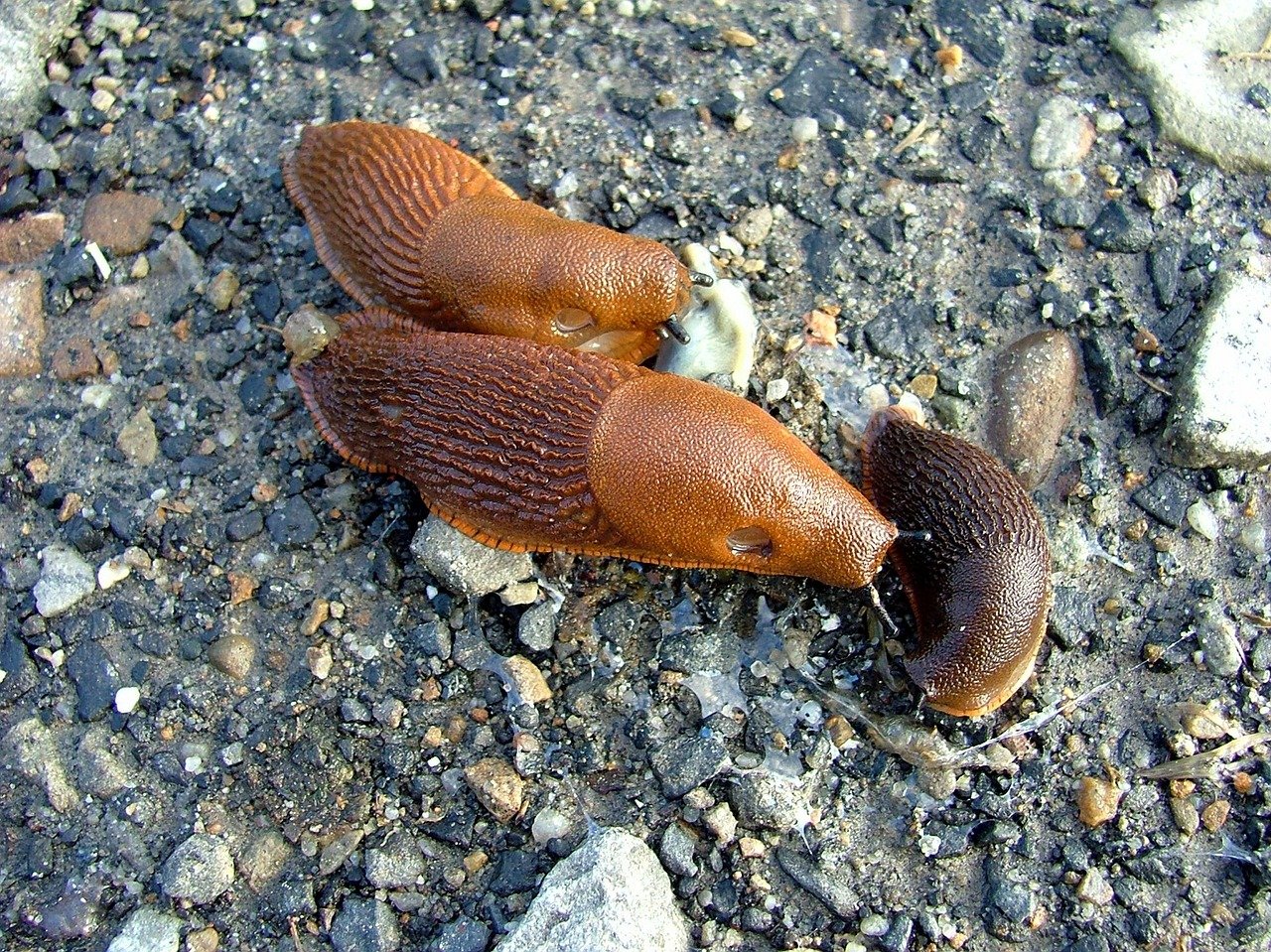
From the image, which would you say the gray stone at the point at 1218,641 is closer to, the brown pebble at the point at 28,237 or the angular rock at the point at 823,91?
the angular rock at the point at 823,91

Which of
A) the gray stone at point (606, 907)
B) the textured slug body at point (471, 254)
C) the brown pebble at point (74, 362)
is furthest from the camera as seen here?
the brown pebble at point (74, 362)

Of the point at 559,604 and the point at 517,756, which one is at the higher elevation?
the point at 559,604

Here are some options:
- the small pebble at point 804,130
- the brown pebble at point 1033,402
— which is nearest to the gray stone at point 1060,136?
→ the brown pebble at point 1033,402

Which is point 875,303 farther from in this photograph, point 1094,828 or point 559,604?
point 1094,828

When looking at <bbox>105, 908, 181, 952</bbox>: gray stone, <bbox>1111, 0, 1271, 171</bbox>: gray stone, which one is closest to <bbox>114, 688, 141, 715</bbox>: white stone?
<bbox>105, 908, 181, 952</bbox>: gray stone

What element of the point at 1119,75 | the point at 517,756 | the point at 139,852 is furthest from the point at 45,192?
the point at 1119,75

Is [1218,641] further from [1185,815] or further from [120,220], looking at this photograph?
[120,220]
